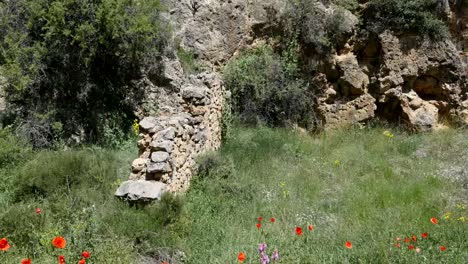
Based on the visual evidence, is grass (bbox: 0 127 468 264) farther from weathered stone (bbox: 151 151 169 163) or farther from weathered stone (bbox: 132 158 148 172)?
weathered stone (bbox: 151 151 169 163)

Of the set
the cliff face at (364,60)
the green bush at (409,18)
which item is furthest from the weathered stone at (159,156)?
the green bush at (409,18)

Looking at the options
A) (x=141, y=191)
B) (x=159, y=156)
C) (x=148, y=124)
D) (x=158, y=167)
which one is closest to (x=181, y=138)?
(x=148, y=124)

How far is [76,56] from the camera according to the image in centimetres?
796

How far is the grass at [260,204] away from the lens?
4.32 m

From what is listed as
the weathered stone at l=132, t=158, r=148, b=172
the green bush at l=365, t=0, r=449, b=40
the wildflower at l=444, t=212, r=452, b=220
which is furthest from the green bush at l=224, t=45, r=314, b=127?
the wildflower at l=444, t=212, r=452, b=220

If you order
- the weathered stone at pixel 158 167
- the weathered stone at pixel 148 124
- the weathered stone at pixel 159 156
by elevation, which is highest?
the weathered stone at pixel 148 124

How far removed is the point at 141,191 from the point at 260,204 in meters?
1.74

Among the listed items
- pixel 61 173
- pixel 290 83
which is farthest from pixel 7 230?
pixel 290 83

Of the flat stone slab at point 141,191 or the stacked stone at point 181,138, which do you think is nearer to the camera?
the flat stone slab at point 141,191

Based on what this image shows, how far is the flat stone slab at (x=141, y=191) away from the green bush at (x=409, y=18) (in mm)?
7235

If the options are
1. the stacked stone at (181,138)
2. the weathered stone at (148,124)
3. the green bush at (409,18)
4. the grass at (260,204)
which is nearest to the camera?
the grass at (260,204)

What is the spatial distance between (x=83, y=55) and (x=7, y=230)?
427 centimetres

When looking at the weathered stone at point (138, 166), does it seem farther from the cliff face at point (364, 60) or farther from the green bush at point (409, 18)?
the green bush at point (409, 18)

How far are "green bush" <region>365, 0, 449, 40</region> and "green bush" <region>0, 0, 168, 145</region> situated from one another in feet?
17.2
